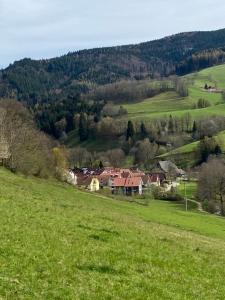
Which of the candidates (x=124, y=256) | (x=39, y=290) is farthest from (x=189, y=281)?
(x=39, y=290)

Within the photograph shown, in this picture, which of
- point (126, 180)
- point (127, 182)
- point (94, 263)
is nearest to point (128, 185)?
point (127, 182)

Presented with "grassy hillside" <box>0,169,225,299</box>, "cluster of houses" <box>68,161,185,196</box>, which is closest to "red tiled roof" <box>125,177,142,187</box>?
"cluster of houses" <box>68,161,185,196</box>

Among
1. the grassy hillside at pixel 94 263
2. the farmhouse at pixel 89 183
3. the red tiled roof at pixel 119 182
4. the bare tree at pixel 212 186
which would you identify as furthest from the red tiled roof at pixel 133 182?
the grassy hillside at pixel 94 263

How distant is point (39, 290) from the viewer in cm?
1338

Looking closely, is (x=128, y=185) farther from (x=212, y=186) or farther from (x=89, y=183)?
(x=212, y=186)

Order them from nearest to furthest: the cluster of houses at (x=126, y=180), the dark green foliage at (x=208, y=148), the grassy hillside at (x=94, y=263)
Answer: the grassy hillside at (x=94, y=263), the cluster of houses at (x=126, y=180), the dark green foliage at (x=208, y=148)

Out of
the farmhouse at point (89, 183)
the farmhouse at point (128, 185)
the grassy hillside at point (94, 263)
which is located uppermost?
the grassy hillside at point (94, 263)

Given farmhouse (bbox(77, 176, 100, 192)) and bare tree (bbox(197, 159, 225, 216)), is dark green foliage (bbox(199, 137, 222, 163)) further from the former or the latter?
bare tree (bbox(197, 159, 225, 216))

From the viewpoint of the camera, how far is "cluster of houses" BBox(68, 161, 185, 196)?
14055cm

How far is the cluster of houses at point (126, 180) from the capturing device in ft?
461

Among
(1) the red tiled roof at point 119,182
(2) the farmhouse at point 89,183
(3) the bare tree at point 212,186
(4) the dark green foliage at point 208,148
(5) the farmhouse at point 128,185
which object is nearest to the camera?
(3) the bare tree at point 212,186

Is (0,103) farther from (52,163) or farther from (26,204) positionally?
(26,204)

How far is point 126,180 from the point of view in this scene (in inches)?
5955

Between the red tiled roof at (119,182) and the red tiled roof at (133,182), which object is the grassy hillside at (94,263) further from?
the red tiled roof at (119,182)
